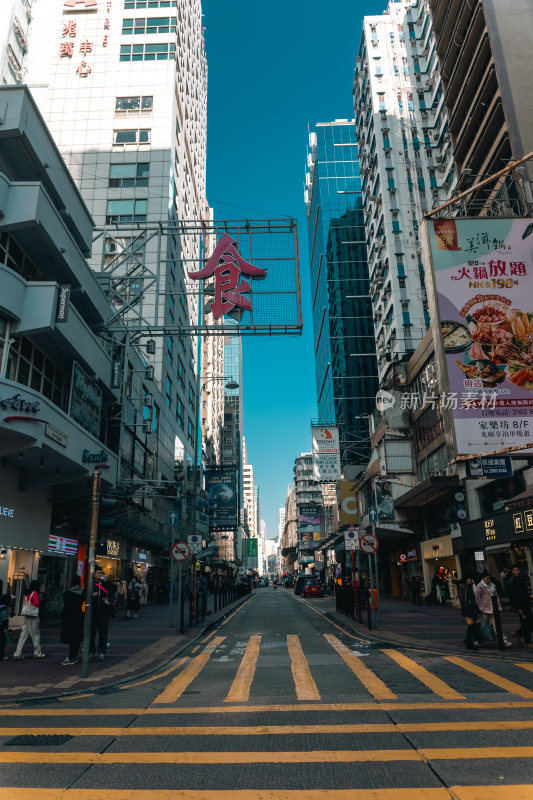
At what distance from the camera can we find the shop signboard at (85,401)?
71.8 ft

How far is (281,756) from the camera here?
5742 mm

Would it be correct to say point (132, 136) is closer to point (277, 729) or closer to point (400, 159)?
point (400, 159)

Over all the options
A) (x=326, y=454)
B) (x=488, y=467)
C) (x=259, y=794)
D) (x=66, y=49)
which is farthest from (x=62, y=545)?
(x=66, y=49)

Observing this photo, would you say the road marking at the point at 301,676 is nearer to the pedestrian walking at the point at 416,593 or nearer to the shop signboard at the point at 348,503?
the pedestrian walking at the point at 416,593

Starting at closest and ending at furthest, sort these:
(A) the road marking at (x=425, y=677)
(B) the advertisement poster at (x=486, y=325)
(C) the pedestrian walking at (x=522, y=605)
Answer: (A) the road marking at (x=425, y=677) → (C) the pedestrian walking at (x=522, y=605) → (B) the advertisement poster at (x=486, y=325)

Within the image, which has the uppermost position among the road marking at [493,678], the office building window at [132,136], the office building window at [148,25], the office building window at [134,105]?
the office building window at [148,25]

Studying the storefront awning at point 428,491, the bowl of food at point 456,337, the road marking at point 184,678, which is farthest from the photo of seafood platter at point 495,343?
the storefront awning at point 428,491

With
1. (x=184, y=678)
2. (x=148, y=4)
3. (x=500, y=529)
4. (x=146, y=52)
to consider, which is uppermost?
(x=148, y=4)

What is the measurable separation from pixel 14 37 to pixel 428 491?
58.0 metres

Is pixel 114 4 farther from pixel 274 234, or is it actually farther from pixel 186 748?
pixel 186 748

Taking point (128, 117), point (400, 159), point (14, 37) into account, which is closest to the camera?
point (128, 117)

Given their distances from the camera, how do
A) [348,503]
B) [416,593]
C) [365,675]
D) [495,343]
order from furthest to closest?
[348,503], [416,593], [495,343], [365,675]

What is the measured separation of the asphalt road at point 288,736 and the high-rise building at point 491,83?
77.1ft

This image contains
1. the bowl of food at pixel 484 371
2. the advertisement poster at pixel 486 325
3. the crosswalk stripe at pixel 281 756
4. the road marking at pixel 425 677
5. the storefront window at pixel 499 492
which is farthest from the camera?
the storefront window at pixel 499 492
